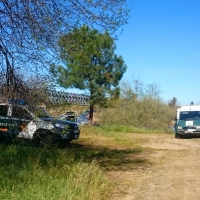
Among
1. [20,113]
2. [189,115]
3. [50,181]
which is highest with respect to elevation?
[189,115]

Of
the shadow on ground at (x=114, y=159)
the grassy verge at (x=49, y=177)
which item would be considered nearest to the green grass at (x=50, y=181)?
the grassy verge at (x=49, y=177)

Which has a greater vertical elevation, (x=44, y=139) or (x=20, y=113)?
(x=20, y=113)

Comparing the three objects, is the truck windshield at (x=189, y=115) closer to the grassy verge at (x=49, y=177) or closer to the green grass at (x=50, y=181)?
the grassy verge at (x=49, y=177)

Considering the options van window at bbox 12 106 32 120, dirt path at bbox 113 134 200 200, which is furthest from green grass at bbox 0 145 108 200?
van window at bbox 12 106 32 120

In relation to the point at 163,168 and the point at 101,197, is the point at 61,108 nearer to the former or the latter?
the point at 101,197

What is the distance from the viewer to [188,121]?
19.9 m

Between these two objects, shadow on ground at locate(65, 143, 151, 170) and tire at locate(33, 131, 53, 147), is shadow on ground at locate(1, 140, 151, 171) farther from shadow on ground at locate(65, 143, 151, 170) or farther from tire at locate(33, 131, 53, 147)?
tire at locate(33, 131, 53, 147)

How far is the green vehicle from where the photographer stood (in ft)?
64.8

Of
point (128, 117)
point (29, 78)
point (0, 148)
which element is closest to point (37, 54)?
point (29, 78)

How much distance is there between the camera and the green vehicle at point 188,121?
1977 centimetres

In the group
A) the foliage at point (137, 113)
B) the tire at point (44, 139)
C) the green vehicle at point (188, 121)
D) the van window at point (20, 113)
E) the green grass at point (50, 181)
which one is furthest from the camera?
the foliage at point (137, 113)

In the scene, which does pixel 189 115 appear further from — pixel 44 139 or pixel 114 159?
pixel 44 139

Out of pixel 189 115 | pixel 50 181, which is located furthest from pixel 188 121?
pixel 50 181

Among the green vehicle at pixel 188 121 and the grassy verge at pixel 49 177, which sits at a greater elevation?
the green vehicle at pixel 188 121
